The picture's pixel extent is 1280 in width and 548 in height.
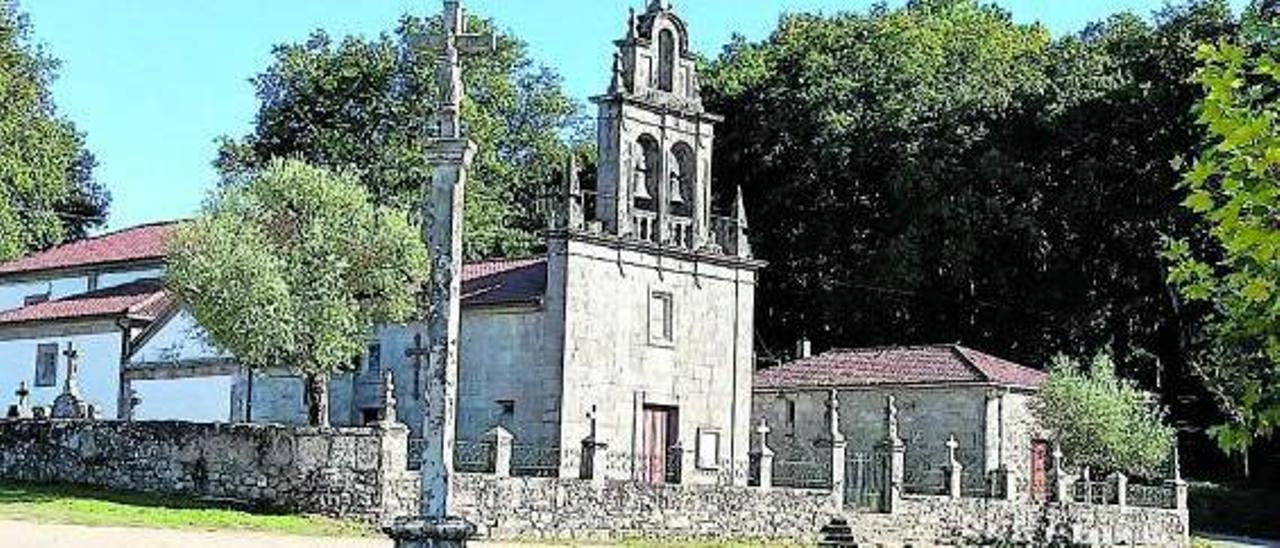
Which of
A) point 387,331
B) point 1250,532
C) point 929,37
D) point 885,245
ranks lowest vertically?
point 1250,532

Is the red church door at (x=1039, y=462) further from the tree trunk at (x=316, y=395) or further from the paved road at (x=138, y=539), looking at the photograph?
the paved road at (x=138, y=539)

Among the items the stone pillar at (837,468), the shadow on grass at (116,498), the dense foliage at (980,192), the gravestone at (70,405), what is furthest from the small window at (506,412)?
the dense foliage at (980,192)

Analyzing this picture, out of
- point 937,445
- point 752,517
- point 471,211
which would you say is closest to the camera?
point 752,517

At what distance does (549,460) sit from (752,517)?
5020mm

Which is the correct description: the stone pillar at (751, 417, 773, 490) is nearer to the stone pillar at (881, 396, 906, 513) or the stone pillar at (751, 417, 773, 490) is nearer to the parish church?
the parish church

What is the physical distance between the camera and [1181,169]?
11.9 m

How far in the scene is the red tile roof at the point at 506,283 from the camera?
4046 centimetres

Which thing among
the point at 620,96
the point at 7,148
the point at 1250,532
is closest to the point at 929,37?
the point at 1250,532

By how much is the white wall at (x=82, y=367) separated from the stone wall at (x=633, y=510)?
17.7 m

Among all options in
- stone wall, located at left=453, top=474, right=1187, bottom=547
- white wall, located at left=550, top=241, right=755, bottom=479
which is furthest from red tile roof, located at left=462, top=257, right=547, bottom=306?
stone wall, located at left=453, top=474, right=1187, bottom=547

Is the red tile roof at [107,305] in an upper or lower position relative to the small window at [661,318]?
upper

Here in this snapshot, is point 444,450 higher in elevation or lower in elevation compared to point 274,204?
lower

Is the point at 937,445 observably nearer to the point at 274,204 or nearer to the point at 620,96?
the point at 620,96

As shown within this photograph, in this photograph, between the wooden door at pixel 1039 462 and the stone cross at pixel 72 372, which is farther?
the wooden door at pixel 1039 462
